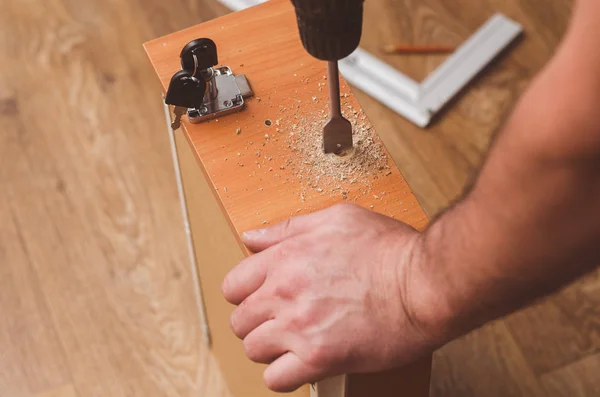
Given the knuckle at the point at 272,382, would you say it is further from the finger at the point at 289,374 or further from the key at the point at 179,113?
the key at the point at 179,113

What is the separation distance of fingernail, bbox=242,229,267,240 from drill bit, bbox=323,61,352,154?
5.0 inches

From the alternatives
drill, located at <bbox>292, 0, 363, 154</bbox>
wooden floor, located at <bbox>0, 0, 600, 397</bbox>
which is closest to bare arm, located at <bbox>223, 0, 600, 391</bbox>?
drill, located at <bbox>292, 0, 363, 154</bbox>

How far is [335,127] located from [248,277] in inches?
7.3

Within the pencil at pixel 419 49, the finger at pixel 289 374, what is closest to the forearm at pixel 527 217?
the finger at pixel 289 374

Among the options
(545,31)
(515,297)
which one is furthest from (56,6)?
(515,297)

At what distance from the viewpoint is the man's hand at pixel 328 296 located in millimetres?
645

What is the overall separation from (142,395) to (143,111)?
0.66 m

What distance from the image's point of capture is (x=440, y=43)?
1705mm

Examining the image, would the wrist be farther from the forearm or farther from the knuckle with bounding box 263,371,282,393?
the knuckle with bounding box 263,371,282,393

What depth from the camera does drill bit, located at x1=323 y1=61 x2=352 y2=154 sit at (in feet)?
2.36

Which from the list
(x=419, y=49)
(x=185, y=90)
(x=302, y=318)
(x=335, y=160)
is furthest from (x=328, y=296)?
(x=419, y=49)

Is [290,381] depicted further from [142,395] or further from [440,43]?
[440,43]

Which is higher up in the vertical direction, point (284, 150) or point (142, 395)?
point (284, 150)

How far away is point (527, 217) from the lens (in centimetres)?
53
